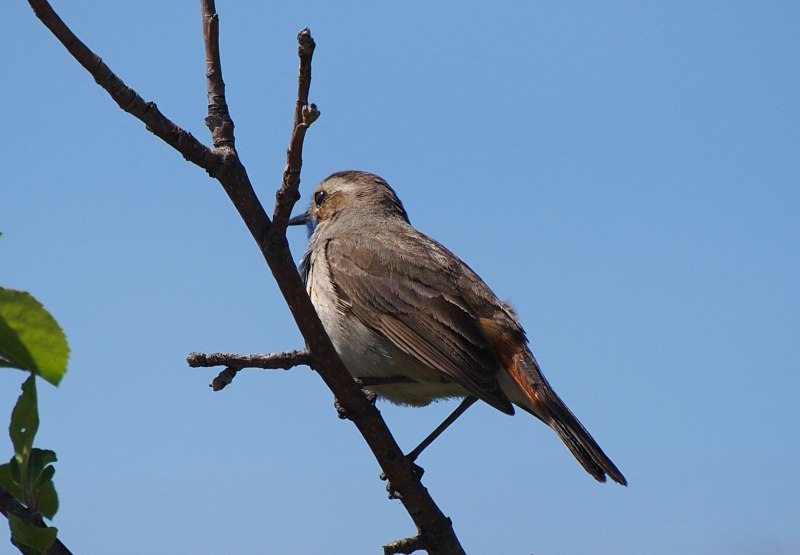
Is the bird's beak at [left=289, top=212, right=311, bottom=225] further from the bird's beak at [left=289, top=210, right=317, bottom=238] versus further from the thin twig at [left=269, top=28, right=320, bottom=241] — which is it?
the thin twig at [left=269, top=28, right=320, bottom=241]

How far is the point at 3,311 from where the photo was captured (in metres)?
1.90

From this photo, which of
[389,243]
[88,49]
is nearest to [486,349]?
[389,243]

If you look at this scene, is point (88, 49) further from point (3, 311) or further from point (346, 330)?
point (346, 330)

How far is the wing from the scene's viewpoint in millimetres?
6824

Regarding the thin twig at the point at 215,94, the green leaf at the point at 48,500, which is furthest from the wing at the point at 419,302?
the green leaf at the point at 48,500

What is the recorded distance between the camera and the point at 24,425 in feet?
6.89

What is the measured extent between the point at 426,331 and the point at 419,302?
346 millimetres

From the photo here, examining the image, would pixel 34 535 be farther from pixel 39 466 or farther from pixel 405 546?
pixel 405 546

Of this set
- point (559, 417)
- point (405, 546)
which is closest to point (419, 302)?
point (559, 417)

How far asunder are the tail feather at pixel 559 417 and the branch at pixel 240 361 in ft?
7.86

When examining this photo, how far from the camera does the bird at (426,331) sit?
6.74m

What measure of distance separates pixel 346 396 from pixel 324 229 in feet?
14.6

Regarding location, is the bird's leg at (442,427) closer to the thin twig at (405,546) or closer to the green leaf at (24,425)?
the thin twig at (405,546)

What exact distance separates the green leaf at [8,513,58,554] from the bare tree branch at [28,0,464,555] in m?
1.85
